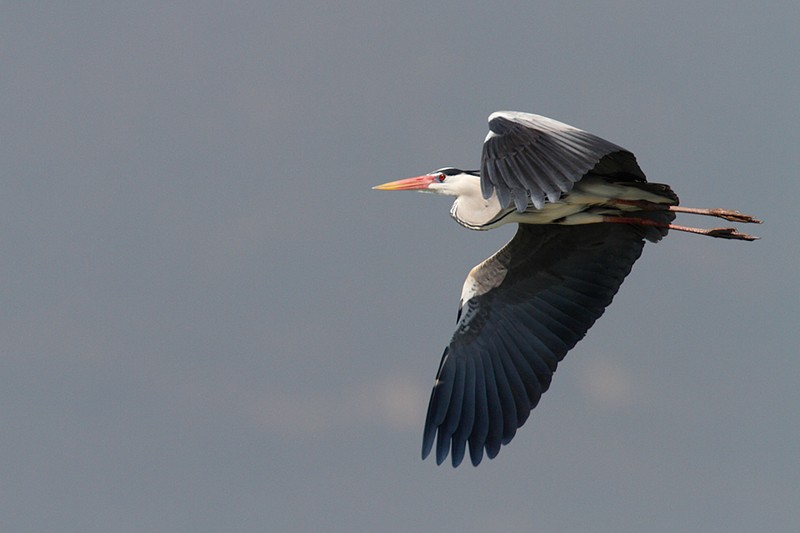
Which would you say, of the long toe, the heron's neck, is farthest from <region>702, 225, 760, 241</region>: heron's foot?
the heron's neck

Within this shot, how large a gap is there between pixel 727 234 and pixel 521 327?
1877 millimetres

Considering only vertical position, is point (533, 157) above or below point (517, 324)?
below

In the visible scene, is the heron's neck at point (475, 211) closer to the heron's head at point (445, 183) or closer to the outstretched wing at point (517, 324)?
the heron's head at point (445, 183)

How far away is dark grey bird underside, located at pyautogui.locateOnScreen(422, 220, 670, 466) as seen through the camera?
1165 cm

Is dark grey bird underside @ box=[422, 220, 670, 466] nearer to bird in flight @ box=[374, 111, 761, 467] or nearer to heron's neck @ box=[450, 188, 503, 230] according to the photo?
bird in flight @ box=[374, 111, 761, 467]

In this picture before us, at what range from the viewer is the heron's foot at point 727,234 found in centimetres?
1138

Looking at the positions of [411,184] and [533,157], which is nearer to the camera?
[533,157]

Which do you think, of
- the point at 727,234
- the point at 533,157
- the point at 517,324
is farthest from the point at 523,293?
the point at 533,157

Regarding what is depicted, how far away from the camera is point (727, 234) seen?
37.5 ft

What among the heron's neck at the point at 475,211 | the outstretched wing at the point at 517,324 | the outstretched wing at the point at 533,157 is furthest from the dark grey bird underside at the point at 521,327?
the outstretched wing at the point at 533,157

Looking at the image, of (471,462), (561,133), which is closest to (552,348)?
(471,462)

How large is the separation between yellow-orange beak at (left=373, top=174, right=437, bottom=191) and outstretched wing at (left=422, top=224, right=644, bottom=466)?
895 mm

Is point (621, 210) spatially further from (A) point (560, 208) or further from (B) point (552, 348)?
(B) point (552, 348)

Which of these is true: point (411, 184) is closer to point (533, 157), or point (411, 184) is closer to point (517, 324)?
point (517, 324)
